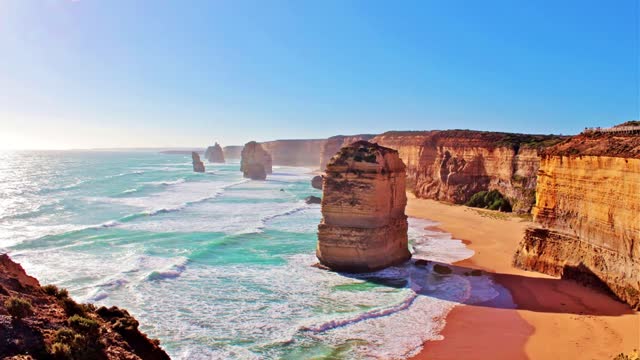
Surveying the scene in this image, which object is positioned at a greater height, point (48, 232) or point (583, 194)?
point (583, 194)

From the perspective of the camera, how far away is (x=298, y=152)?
472 feet

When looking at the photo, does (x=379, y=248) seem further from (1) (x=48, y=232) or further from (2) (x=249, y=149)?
(2) (x=249, y=149)

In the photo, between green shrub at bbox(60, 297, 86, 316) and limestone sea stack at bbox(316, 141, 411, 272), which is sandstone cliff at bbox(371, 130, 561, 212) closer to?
limestone sea stack at bbox(316, 141, 411, 272)

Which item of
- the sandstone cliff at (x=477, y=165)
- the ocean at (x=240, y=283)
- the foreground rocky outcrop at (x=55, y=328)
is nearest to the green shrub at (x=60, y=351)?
the foreground rocky outcrop at (x=55, y=328)

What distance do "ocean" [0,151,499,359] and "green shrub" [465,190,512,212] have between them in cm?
806

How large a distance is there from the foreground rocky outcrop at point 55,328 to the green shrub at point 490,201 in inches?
1589

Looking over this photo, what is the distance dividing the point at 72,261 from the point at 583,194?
2542 cm

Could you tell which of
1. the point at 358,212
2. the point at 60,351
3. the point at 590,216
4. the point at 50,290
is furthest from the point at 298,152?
the point at 60,351

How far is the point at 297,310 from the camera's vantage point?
1795cm

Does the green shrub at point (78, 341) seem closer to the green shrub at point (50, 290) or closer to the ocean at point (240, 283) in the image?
the green shrub at point (50, 290)

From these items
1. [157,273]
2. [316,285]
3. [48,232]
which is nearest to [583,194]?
[316,285]

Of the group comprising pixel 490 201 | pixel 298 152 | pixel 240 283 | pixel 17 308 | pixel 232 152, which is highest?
pixel 298 152

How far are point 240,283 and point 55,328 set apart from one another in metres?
14.7

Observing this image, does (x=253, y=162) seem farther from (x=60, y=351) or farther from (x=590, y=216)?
(x=60, y=351)
